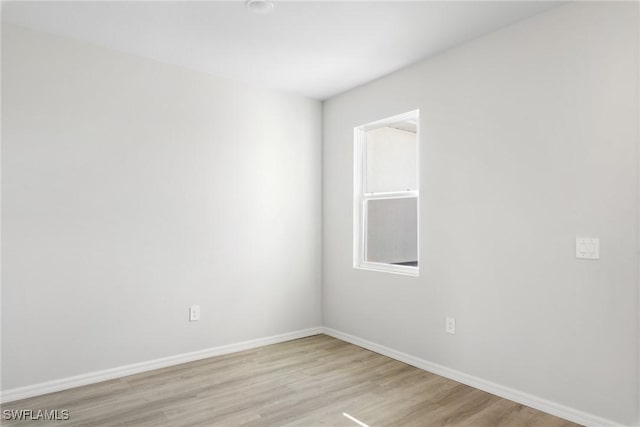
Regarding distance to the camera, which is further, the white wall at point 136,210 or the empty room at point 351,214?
the white wall at point 136,210

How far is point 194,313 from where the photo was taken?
3.46m

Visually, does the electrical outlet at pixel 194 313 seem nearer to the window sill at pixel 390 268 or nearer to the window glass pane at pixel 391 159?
the window sill at pixel 390 268

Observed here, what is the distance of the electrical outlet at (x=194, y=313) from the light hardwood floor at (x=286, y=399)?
374 millimetres

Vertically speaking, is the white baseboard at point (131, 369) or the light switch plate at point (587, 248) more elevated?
the light switch plate at point (587, 248)

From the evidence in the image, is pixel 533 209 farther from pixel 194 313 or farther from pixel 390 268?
pixel 194 313

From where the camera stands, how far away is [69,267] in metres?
2.88

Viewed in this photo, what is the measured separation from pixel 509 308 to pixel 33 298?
3.32 metres

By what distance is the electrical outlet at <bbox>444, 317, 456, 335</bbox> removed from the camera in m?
3.03

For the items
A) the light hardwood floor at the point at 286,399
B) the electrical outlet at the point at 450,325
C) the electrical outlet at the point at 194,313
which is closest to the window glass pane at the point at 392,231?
the electrical outlet at the point at 450,325

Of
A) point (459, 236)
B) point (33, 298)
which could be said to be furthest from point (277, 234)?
point (33, 298)

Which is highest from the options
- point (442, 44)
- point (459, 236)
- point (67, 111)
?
point (442, 44)

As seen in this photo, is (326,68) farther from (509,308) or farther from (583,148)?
(509,308)

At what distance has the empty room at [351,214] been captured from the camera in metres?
2.35

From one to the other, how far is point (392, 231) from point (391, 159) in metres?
0.70
